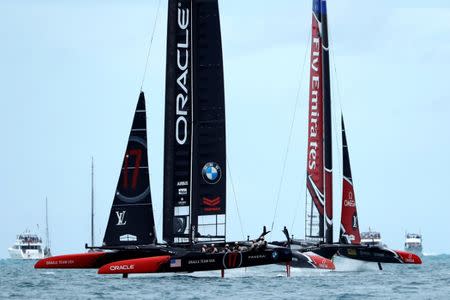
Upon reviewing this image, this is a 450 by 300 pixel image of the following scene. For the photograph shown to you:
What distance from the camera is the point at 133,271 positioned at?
128ft

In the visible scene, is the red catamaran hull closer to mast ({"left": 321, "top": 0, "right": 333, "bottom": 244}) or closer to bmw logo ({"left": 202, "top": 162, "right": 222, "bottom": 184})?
bmw logo ({"left": 202, "top": 162, "right": 222, "bottom": 184})

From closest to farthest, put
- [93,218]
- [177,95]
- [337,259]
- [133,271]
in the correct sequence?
[133,271] → [177,95] → [337,259] → [93,218]

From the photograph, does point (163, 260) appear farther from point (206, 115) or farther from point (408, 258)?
point (408, 258)

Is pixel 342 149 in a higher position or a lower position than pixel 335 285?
higher

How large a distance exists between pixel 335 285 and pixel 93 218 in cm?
5532

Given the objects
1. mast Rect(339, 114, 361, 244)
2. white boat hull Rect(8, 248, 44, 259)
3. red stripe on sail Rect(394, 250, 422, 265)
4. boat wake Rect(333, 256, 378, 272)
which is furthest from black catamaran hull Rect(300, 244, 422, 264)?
white boat hull Rect(8, 248, 44, 259)

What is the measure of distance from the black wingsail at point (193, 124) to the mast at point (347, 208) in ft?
40.6

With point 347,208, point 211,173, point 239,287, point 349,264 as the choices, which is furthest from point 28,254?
point 239,287

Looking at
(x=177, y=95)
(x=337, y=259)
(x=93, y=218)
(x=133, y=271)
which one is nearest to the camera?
(x=133, y=271)

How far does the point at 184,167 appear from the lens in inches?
1684

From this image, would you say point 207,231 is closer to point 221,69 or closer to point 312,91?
point 221,69

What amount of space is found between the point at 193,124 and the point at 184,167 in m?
1.45

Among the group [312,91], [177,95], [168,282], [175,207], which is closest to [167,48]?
[177,95]

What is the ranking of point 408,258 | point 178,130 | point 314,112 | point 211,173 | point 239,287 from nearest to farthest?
point 239,287 < point 178,130 < point 211,173 < point 408,258 < point 314,112
